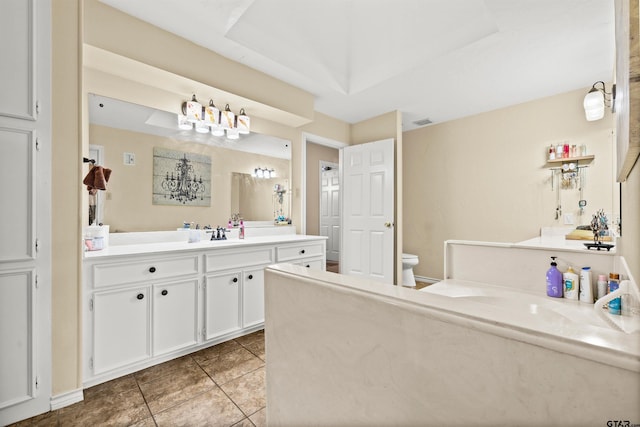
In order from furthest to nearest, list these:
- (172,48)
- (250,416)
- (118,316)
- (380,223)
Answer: (380,223) → (172,48) → (118,316) → (250,416)

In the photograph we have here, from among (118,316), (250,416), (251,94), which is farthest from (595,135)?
(118,316)

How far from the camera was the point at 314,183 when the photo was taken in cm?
560

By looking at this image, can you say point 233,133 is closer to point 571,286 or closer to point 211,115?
point 211,115

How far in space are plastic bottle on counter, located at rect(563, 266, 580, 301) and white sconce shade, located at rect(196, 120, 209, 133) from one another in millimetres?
2828

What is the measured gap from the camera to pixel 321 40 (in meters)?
2.58

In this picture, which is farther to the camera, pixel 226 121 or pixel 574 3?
pixel 226 121

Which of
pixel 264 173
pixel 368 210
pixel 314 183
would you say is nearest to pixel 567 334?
pixel 264 173

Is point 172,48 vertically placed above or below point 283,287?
above

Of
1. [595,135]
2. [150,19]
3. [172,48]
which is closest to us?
[150,19]

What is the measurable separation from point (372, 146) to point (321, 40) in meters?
1.60

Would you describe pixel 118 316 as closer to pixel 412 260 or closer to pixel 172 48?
pixel 172 48

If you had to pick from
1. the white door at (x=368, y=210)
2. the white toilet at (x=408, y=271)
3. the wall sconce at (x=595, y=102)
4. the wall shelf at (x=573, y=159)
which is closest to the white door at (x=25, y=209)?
the white door at (x=368, y=210)

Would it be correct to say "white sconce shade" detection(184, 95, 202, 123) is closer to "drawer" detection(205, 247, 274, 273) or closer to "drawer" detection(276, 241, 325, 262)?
"drawer" detection(205, 247, 274, 273)

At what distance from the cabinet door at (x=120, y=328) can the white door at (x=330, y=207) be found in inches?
165
